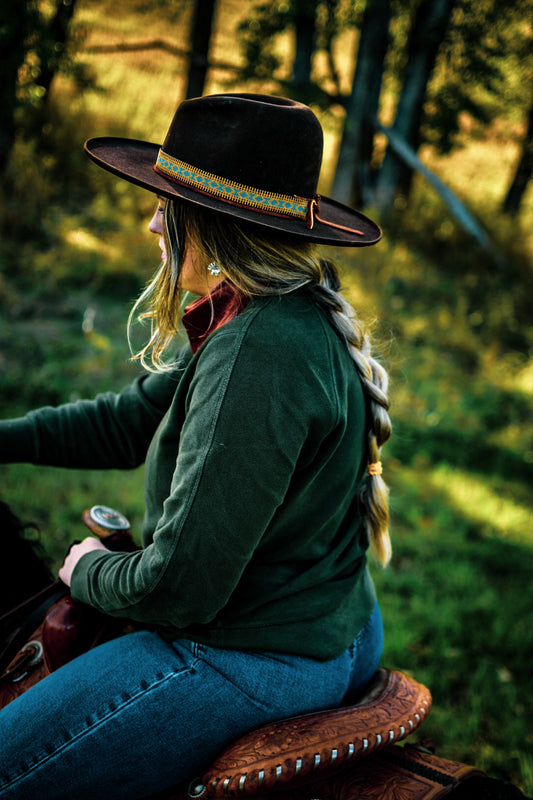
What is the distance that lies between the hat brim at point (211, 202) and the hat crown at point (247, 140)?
0.24 feet

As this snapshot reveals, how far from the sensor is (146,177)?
147 centimetres

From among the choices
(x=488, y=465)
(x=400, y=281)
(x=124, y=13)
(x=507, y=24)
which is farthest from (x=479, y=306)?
(x=124, y=13)

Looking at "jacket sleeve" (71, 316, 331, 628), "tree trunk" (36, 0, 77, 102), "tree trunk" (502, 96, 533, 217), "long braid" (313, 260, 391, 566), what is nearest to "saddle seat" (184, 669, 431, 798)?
"jacket sleeve" (71, 316, 331, 628)

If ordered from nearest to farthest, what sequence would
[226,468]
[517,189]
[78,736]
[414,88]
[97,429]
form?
[226,468], [78,736], [97,429], [414,88], [517,189]

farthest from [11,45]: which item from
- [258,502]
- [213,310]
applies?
[258,502]

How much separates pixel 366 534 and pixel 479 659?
88.0 inches

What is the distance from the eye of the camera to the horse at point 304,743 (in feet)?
4.35

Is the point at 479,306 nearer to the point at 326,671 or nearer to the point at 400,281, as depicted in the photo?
the point at 400,281

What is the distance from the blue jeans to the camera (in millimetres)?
1349

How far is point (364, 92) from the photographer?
796cm

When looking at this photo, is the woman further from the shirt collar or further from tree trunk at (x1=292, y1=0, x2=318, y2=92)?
tree trunk at (x1=292, y1=0, x2=318, y2=92)

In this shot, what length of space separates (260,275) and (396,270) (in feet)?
23.0

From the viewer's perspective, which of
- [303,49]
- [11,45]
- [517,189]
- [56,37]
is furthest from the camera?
[517,189]

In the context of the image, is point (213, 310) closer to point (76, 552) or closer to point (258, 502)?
point (258, 502)
